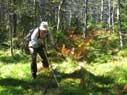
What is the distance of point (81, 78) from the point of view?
12266 mm

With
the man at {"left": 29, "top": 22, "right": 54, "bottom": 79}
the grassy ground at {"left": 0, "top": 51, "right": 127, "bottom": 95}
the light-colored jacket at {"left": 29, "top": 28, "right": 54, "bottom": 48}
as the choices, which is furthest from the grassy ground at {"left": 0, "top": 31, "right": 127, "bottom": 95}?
the light-colored jacket at {"left": 29, "top": 28, "right": 54, "bottom": 48}

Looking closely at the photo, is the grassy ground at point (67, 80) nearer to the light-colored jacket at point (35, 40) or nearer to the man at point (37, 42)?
the man at point (37, 42)

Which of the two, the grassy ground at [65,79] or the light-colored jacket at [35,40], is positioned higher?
the light-colored jacket at [35,40]

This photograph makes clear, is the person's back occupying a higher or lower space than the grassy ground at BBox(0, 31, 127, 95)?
higher

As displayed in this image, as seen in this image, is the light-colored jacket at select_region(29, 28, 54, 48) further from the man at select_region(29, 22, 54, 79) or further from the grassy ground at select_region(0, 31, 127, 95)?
the grassy ground at select_region(0, 31, 127, 95)

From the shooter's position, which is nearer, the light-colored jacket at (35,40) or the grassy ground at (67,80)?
the grassy ground at (67,80)

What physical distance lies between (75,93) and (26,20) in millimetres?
17220

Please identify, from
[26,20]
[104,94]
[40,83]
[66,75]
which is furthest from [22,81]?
[26,20]

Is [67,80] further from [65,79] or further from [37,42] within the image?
[37,42]

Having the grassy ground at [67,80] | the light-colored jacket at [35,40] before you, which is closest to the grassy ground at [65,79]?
the grassy ground at [67,80]

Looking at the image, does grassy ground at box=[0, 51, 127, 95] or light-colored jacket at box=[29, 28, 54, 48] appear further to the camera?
light-colored jacket at box=[29, 28, 54, 48]

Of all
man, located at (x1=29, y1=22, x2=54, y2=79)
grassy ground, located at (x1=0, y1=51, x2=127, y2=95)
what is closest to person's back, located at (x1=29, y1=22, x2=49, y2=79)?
man, located at (x1=29, y1=22, x2=54, y2=79)

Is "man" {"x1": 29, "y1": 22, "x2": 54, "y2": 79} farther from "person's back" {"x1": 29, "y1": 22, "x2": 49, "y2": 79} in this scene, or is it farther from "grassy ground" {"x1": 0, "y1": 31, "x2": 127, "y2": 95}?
"grassy ground" {"x1": 0, "y1": 31, "x2": 127, "y2": 95}

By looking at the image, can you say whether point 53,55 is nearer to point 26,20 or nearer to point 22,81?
point 22,81
